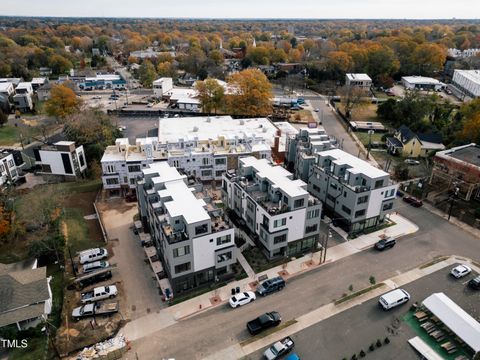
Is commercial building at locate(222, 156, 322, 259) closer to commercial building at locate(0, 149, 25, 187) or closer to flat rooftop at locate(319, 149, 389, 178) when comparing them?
flat rooftop at locate(319, 149, 389, 178)

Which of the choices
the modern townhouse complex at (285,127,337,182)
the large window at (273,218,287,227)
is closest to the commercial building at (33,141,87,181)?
the modern townhouse complex at (285,127,337,182)

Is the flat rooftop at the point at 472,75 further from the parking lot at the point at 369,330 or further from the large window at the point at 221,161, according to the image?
the parking lot at the point at 369,330

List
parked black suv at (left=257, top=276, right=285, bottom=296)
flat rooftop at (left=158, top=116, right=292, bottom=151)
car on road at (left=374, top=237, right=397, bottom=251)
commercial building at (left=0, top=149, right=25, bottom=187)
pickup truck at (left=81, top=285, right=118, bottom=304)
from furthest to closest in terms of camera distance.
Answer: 1. flat rooftop at (left=158, top=116, right=292, bottom=151)
2. commercial building at (left=0, top=149, right=25, bottom=187)
3. car on road at (left=374, top=237, right=397, bottom=251)
4. parked black suv at (left=257, top=276, right=285, bottom=296)
5. pickup truck at (left=81, top=285, right=118, bottom=304)

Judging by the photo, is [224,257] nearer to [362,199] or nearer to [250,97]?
[362,199]

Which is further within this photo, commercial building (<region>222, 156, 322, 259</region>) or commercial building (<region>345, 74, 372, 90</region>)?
commercial building (<region>345, 74, 372, 90</region>)

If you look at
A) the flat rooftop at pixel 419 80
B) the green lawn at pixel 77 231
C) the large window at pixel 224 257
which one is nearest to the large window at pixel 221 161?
the green lawn at pixel 77 231

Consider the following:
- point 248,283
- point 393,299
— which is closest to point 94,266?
point 248,283
